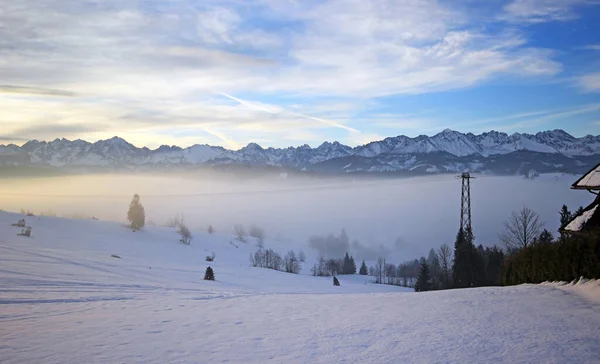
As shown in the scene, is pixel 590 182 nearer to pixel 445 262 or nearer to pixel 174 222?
pixel 445 262

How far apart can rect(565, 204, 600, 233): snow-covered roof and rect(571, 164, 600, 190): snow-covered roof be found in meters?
1.12

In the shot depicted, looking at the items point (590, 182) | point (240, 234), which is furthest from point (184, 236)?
point (590, 182)

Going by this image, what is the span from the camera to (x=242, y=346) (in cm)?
842

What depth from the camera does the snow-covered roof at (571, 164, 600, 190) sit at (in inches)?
639

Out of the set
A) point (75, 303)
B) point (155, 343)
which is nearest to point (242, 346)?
point (155, 343)

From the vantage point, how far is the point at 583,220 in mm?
16812

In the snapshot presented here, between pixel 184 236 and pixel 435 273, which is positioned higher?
pixel 184 236

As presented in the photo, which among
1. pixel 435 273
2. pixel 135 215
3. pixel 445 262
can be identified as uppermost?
pixel 135 215

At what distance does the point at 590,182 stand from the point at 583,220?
66.1 inches

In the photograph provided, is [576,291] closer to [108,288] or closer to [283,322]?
[283,322]

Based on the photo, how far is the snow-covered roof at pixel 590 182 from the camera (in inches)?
639

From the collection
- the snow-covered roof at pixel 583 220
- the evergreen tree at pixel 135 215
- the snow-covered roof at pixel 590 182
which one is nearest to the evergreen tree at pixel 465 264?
the snow-covered roof at pixel 583 220

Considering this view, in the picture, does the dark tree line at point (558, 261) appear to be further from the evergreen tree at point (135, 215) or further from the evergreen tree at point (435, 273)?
the evergreen tree at point (135, 215)

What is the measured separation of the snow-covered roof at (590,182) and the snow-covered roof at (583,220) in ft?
3.67
